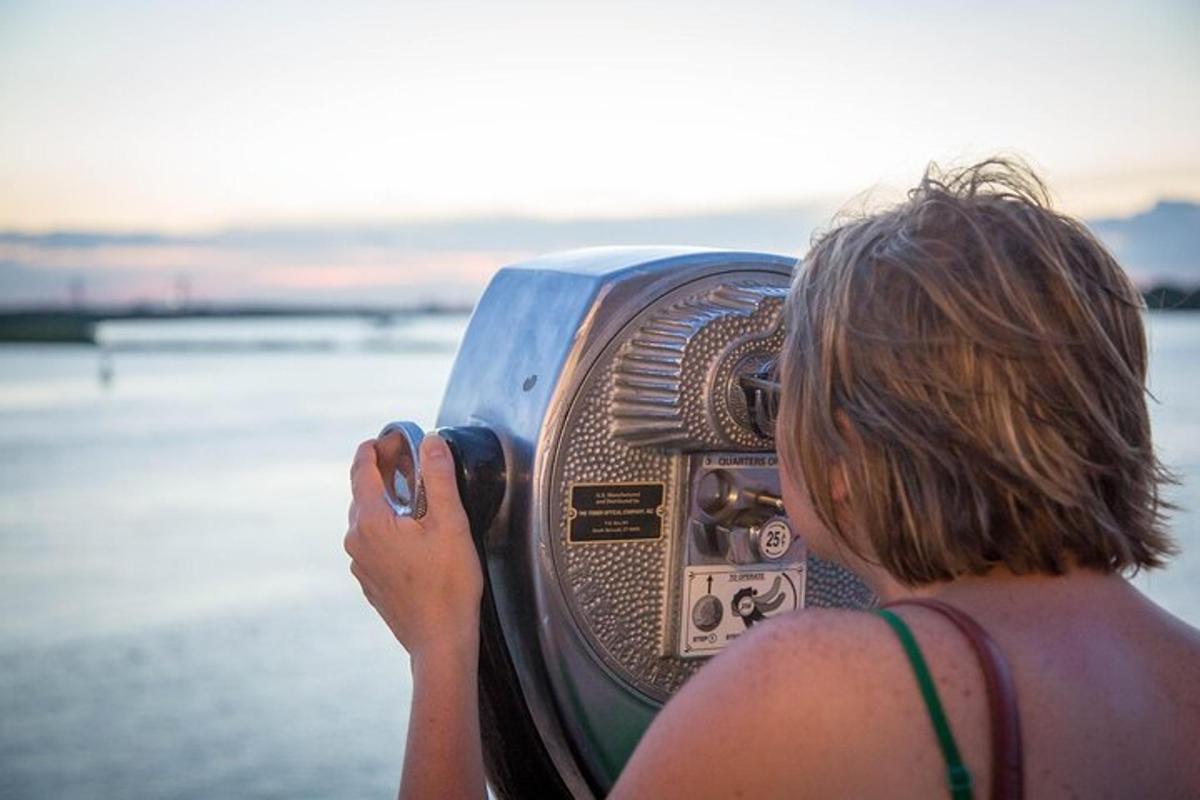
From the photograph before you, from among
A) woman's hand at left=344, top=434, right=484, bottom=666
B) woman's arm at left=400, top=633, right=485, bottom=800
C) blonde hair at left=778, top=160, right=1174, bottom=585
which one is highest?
blonde hair at left=778, top=160, right=1174, bottom=585

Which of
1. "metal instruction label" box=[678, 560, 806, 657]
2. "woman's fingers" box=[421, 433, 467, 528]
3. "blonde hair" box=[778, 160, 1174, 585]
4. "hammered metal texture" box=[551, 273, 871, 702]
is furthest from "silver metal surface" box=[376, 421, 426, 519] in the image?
"blonde hair" box=[778, 160, 1174, 585]

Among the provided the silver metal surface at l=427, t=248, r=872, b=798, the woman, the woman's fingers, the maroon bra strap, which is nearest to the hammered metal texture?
the silver metal surface at l=427, t=248, r=872, b=798

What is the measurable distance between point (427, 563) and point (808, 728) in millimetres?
482

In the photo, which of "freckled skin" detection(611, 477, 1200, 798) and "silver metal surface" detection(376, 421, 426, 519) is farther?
"silver metal surface" detection(376, 421, 426, 519)

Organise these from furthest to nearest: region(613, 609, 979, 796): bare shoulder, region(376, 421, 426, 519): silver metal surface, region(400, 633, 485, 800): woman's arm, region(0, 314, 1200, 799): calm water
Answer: region(0, 314, 1200, 799): calm water < region(376, 421, 426, 519): silver metal surface < region(400, 633, 485, 800): woman's arm < region(613, 609, 979, 796): bare shoulder

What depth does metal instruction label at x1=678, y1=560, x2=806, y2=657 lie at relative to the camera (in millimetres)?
1477

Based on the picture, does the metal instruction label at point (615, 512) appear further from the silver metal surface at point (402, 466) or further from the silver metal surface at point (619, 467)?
the silver metal surface at point (402, 466)

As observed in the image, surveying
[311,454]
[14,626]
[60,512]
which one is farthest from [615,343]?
[311,454]

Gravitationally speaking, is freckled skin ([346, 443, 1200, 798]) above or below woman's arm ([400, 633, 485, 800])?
above

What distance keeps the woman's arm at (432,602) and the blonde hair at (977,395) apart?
361 mm

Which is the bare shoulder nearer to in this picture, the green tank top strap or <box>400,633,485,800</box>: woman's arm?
the green tank top strap

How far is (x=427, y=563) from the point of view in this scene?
1.31 m

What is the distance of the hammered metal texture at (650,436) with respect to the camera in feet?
4.61

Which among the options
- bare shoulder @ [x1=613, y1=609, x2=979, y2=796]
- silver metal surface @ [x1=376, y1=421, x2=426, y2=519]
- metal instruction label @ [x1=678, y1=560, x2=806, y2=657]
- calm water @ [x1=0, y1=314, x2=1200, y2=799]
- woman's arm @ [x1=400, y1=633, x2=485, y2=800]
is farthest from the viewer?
calm water @ [x1=0, y1=314, x2=1200, y2=799]
